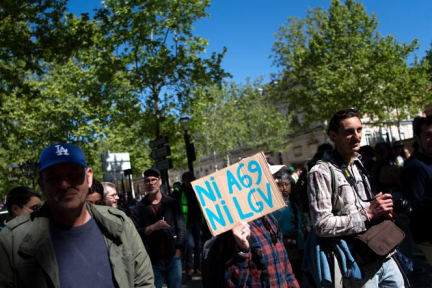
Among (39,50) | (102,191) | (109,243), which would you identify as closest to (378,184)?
(102,191)

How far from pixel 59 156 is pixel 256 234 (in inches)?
52.7

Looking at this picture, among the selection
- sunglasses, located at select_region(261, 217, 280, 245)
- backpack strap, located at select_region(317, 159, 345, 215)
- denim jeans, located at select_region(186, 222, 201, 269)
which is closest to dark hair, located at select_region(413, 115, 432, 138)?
backpack strap, located at select_region(317, 159, 345, 215)

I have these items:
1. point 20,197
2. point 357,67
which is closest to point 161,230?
point 20,197

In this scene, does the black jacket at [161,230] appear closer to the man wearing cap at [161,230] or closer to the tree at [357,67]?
the man wearing cap at [161,230]

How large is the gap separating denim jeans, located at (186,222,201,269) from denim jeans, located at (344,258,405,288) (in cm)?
625

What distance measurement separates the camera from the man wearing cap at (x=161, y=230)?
17.3ft

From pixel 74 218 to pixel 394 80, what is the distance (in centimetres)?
3001

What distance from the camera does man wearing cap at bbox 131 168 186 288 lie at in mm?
5262

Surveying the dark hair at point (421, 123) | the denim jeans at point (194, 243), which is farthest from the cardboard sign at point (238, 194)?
the denim jeans at point (194, 243)

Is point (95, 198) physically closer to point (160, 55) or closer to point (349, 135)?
point (349, 135)

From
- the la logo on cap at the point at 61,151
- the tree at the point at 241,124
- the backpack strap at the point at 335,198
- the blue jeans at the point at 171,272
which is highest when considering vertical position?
the tree at the point at 241,124

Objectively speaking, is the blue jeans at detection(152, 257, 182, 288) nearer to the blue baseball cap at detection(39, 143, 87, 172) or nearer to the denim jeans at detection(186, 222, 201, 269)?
the blue baseball cap at detection(39, 143, 87, 172)

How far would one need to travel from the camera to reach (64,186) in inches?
90.0

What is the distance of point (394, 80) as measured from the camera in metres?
29.1
